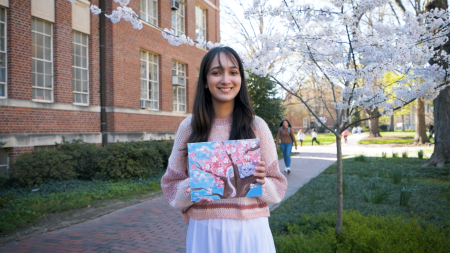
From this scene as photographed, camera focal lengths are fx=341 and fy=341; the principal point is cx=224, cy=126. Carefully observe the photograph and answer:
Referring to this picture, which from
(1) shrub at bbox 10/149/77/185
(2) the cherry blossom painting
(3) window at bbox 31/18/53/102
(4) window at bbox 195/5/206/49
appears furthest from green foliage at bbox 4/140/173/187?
(4) window at bbox 195/5/206/49

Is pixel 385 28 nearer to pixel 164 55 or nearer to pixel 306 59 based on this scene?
pixel 306 59

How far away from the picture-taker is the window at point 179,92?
16898 mm

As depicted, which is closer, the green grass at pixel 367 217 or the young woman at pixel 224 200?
the young woman at pixel 224 200

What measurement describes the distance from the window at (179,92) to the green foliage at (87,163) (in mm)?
6133

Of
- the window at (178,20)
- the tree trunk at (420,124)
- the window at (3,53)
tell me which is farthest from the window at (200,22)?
the tree trunk at (420,124)

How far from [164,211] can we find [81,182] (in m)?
3.02

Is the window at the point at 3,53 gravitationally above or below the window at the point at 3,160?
above

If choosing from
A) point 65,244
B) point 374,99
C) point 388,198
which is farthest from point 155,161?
point 374,99

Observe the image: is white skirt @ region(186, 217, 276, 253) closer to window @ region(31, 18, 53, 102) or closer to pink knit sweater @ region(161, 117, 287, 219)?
pink knit sweater @ region(161, 117, 287, 219)

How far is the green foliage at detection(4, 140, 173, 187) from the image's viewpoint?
786cm

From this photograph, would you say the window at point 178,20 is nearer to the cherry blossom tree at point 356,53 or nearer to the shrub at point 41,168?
the shrub at point 41,168

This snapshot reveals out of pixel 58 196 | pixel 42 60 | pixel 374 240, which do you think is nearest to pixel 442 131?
pixel 374 240

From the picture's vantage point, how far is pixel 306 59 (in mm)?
4637

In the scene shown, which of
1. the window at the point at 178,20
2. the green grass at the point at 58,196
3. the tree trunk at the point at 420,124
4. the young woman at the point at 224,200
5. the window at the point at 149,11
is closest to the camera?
the young woman at the point at 224,200
